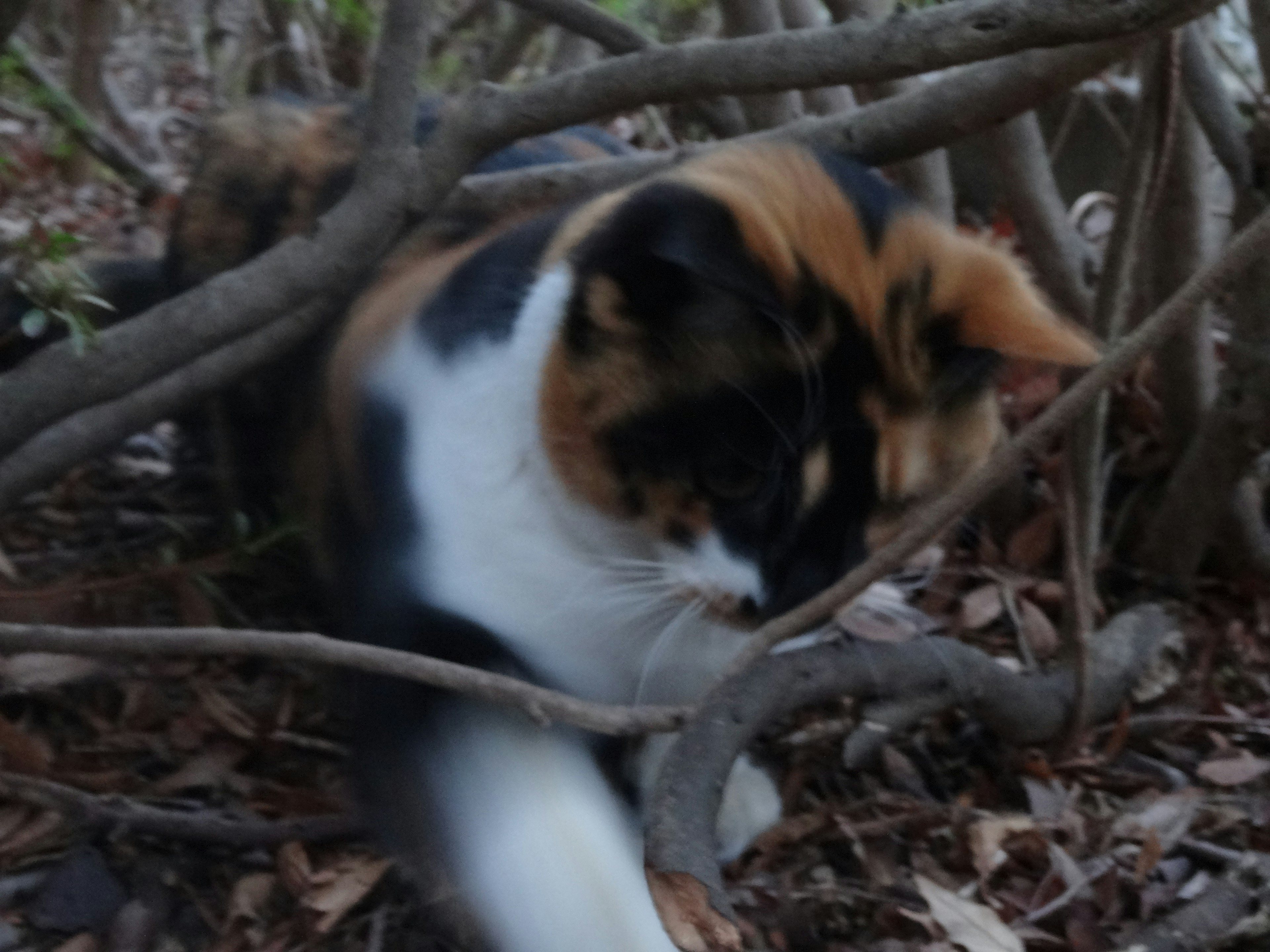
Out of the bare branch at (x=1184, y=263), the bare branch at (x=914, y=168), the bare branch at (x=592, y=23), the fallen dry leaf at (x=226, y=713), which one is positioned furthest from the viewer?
the bare branch at (x=914, y=168)

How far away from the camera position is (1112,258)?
187 cm

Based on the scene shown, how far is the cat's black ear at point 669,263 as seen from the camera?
1332 millimetres

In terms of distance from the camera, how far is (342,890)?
5.45ft

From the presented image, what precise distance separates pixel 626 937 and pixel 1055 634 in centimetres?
122

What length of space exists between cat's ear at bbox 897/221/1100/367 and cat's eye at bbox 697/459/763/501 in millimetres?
293

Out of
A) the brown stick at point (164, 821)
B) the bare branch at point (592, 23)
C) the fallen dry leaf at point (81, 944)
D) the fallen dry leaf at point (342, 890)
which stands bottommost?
the fallen dry leaf at point (342, 890)

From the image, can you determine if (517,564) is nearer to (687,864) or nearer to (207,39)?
(687,864)

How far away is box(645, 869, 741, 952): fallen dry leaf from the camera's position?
3.64ft

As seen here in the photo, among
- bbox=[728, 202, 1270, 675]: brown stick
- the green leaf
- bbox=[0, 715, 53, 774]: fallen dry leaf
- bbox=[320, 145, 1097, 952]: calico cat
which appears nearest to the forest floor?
bbox=[0, 715, 53, 774]: fallen dry leaf

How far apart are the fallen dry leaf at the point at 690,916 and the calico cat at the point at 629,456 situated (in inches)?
9.9

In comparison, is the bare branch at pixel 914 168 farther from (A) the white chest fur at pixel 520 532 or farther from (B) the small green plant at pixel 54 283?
(B) the small green plant at pixel 54 283

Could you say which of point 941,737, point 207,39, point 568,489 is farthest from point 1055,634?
point 207,39

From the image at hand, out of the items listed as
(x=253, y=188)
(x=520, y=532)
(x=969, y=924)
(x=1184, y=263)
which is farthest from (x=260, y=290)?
(x=1184, y=263)

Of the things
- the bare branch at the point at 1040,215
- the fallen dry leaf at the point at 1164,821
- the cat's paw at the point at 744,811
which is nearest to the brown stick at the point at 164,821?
the cat's paw at the point at 744,811
